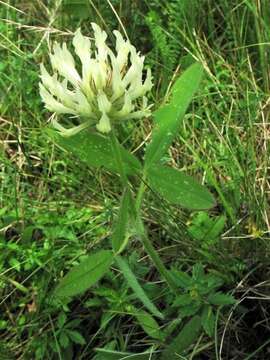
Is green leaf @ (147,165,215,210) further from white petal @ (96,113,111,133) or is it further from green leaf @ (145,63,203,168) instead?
white petal @ (96,113,111,133)

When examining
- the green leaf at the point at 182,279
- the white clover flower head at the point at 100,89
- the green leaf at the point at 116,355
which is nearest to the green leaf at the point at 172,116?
the white clover flower head at the point at 100,89

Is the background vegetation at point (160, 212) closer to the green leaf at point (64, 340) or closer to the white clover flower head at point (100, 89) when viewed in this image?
the green leaf at point (64, 340)

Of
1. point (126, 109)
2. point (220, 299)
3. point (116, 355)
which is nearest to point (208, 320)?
point (220, 299)

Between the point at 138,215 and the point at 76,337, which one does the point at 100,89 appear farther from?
the point at 76,337

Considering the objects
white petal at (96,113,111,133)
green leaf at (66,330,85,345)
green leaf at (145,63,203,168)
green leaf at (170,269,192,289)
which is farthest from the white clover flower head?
green leaf at (66,330,85,345)

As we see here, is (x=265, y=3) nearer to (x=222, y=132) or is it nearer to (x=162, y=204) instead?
(x=222, y=132)

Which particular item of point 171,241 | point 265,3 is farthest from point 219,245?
point 265,3
